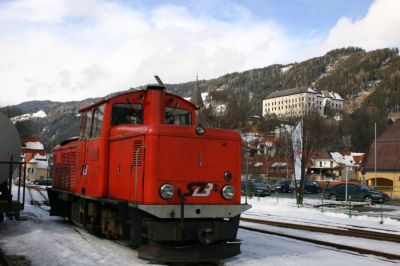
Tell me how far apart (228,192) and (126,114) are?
113 inches

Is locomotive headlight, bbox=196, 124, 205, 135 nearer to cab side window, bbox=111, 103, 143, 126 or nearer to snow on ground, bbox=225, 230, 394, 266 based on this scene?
cab side window, bbox=111, 103, 143, 126

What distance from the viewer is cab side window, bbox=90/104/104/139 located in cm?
1055

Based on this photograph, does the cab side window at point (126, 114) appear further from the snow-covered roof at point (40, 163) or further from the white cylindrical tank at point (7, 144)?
the snow-covered roof at point (40, 163)

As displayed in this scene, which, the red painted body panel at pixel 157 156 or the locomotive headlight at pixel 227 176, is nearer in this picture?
the red painted body panel at pixel 157 156

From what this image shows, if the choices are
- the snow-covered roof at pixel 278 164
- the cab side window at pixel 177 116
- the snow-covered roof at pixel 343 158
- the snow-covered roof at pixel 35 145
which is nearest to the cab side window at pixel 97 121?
the cab side window at pixel 177 116

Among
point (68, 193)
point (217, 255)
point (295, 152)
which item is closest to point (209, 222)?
point (217, 255)

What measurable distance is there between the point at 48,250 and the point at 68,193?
3.55 meters

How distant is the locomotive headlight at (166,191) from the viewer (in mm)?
8227

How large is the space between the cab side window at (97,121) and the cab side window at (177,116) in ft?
5.14

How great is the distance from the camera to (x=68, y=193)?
12.8m

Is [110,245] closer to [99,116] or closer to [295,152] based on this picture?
[99,116]

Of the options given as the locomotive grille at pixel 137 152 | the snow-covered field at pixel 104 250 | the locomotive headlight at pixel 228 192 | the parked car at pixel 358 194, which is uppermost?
the locomotive grille at pixel 137 152

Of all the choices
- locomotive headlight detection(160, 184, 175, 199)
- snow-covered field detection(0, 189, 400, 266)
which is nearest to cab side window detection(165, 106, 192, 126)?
locomotive headlight detection(160, 184, 175, 199)

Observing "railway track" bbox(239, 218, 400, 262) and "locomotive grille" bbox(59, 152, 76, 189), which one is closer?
"railway track" bbox(239, 218, 400, 262)
